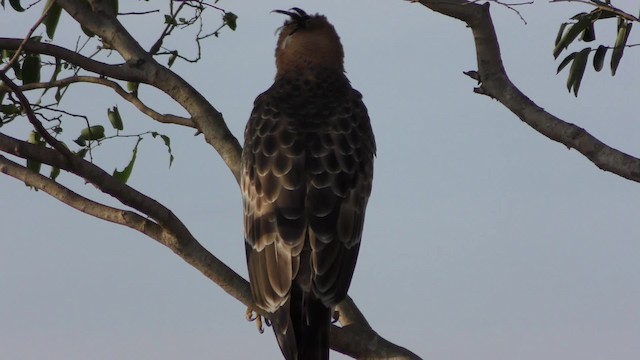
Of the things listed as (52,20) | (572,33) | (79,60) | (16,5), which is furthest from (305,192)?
(16,5)

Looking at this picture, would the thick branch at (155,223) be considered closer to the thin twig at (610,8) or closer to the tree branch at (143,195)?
the tree branch at (143,195)

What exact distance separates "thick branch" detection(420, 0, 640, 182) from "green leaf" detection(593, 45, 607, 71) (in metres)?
0.95

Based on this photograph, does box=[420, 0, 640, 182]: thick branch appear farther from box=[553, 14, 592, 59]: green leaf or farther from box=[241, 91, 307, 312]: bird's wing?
box=[241, 91, 307, 312]: bird's wing

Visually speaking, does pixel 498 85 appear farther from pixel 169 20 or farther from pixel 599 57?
pixel 169 20

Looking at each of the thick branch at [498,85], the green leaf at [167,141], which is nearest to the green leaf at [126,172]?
the green leaf at [167,141]

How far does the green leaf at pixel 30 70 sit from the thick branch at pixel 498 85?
3039 mm

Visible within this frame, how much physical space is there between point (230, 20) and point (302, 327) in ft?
8.88

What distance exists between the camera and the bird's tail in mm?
6621

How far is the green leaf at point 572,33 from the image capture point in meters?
6.86

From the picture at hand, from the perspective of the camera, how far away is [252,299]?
675 centimetres

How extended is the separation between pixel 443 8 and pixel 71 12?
2858 mm

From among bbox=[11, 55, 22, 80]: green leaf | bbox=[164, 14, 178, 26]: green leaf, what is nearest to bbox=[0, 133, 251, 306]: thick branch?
bbox=[11, 55, 22, 80]: green leaf

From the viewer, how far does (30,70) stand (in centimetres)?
793

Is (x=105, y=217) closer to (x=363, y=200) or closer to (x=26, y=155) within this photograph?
(x=26, y=155)
